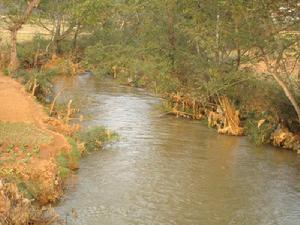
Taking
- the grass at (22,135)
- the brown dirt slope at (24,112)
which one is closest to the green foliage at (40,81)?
the brown dirt slope at (24,112)

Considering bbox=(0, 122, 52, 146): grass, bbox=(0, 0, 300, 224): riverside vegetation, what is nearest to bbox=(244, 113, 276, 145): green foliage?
bbox=(0, 0, 300, 224): riverside vegetation

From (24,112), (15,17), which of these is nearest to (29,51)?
(15,17)

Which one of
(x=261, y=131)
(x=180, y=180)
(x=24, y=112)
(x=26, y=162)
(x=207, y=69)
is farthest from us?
Result: (x=207, y=69)

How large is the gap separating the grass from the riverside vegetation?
33 millimetres

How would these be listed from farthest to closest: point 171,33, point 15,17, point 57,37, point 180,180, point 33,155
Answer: point 57,37
point 15,17
point 171,33
point 180,180
point 33,155

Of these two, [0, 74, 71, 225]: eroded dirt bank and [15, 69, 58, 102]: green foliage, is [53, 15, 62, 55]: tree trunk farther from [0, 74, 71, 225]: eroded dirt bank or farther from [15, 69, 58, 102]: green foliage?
[0, 74, 71, 225]: eroded dirt bank

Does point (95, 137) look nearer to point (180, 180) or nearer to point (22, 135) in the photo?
point (22, 135)

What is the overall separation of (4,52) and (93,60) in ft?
18.0

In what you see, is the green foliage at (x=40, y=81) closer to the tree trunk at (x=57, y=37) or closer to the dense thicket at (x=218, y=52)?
the dense thicket at (x=218, y=52)

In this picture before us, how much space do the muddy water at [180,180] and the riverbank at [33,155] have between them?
1.70 ft

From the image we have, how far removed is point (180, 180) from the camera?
655 inches

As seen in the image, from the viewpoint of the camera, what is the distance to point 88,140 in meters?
19.1

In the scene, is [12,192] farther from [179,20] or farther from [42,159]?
[179,20]

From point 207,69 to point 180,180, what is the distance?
8.89 metres
